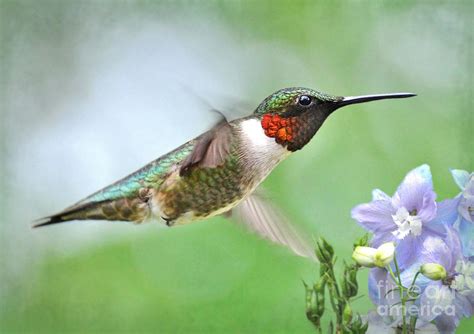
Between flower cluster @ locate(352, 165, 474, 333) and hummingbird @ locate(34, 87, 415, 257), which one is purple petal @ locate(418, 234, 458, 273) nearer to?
flower cluster @ locate(352, 165, 474, 333)

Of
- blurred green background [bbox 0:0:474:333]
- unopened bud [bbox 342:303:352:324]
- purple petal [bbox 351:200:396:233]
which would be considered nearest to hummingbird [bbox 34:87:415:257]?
purple petal [bbox 351:200:396:233]

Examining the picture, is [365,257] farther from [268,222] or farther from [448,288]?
[268,222]

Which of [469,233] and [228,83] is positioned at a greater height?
[228,83]

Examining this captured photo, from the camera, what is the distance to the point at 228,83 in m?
2.62

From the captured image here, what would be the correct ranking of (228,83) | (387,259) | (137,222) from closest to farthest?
(387,259), (137,222), (228,83)

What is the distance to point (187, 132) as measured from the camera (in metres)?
2.09

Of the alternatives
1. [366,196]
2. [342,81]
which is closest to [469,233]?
[366,196]

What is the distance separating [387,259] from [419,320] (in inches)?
4.7

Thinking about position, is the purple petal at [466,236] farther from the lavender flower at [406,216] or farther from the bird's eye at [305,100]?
the bird's eye at [305,100]

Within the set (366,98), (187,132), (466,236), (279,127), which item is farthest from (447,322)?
(187,132)

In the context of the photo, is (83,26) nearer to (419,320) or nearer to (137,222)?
(137,222)

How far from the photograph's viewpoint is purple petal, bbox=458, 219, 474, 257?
3.41ft

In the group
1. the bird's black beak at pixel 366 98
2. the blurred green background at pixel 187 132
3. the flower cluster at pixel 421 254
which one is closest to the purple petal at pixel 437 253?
the flower cluster at pixel 421 254

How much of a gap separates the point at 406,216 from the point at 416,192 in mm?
47
